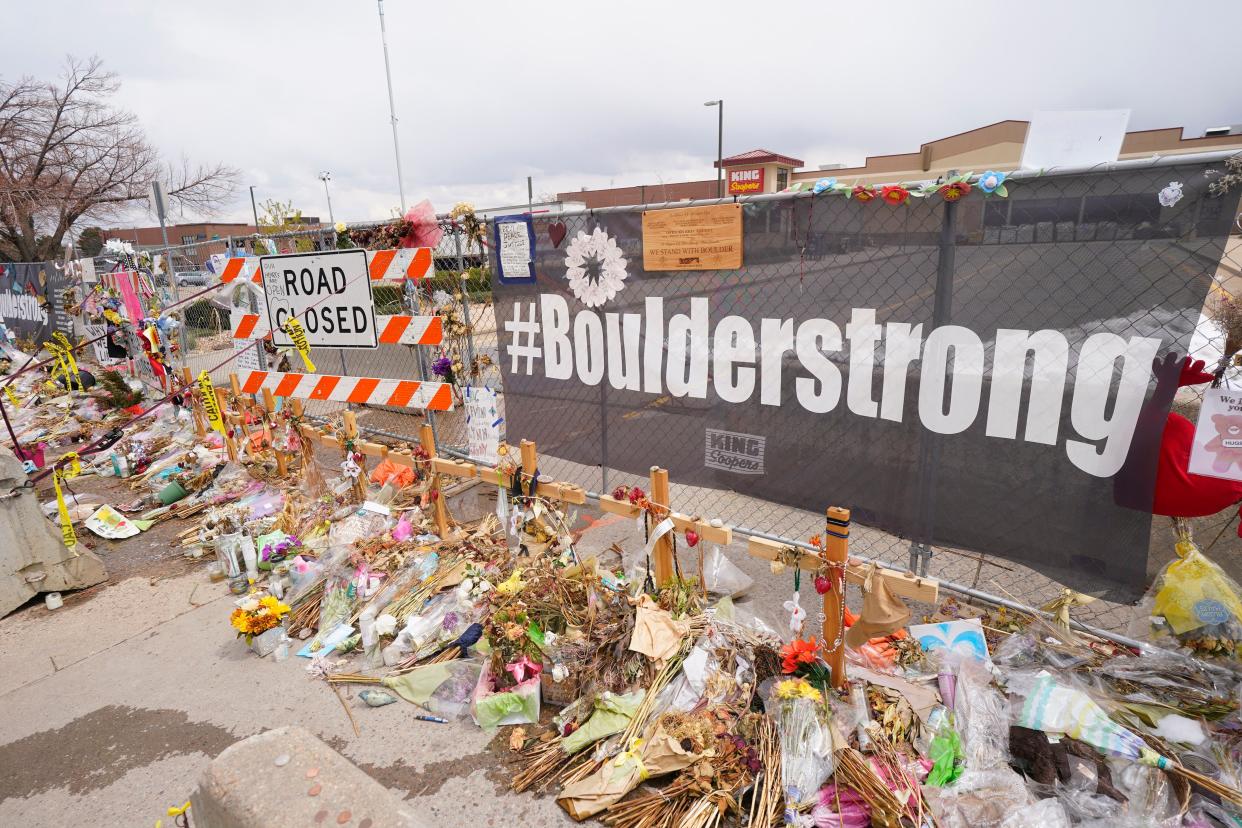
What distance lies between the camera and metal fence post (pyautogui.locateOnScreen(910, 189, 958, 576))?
283 centimetres

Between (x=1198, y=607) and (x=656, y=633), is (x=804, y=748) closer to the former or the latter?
(x=656, y=633)

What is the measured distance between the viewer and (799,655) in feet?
9.39

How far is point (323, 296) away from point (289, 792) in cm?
385

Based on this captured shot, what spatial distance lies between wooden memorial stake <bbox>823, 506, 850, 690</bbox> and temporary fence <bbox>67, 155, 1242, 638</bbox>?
577 mm

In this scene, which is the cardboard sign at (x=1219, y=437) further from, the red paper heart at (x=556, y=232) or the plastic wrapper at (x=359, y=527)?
the plastic wrapper at (x=359, y=527)

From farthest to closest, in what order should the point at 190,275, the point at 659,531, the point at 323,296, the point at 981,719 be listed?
the point at 190,275 < the point at 323,296 < the point at 659,531 < the point at 981,719

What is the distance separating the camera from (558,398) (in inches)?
171

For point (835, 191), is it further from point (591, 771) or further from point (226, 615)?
point (226, 615)

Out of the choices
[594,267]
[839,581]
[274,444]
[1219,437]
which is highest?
[594,267]

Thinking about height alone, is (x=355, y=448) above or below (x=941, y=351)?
below

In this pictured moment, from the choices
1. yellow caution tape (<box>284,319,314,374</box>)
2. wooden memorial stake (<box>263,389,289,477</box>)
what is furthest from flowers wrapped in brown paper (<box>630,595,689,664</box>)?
wooden memorial stake (<box>263,389,289,477</box>)

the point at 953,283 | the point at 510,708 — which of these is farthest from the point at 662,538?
the point at 953,283

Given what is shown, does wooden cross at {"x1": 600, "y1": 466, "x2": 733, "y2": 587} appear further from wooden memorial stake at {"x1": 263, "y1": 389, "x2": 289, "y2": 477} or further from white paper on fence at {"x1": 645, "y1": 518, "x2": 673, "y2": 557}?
wooden memorial stake at {"x1": 263, "y1": 389, "x2": 289, "y2": 477}

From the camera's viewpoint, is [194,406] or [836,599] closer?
[836,599]
